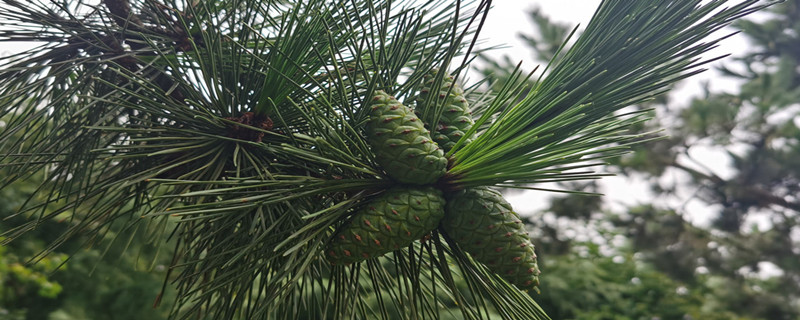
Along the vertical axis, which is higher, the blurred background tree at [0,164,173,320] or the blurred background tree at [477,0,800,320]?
the blurred background tree at [477,0,800,320]

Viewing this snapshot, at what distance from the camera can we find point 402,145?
0.43 m

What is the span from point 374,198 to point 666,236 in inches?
144

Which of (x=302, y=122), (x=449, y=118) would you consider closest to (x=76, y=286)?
(x=302, y=122)

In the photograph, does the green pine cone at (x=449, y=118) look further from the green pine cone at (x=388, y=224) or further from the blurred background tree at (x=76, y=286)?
the blurred background tree at (x=76, y=286)

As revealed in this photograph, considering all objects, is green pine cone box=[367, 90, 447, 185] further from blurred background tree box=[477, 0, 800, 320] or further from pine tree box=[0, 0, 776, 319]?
blurred background tree box=[477, 0, 800, 320]

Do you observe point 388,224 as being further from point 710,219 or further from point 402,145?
point 710,219

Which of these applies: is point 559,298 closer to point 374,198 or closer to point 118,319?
point 118,319

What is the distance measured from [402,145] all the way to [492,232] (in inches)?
4.4

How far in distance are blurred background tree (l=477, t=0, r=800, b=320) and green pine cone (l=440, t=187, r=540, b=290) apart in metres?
2.65

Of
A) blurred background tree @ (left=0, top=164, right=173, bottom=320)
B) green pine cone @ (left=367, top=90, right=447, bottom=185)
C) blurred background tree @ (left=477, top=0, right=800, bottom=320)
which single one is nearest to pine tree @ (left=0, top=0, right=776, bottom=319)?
green pine cone @ (left=367, top=90, right=447, bottom=185)

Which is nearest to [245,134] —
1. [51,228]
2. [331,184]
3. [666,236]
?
[331,184]

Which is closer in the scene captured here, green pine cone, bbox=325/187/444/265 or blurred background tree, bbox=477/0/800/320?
green pine cone, bbox=325/187/444/265

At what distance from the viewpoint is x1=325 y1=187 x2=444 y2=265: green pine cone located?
43 cm

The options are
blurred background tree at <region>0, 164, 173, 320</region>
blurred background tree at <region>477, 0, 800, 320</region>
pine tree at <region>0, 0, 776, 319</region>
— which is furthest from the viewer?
blurred background tree at <region>477, 0, 800, 320</region>
